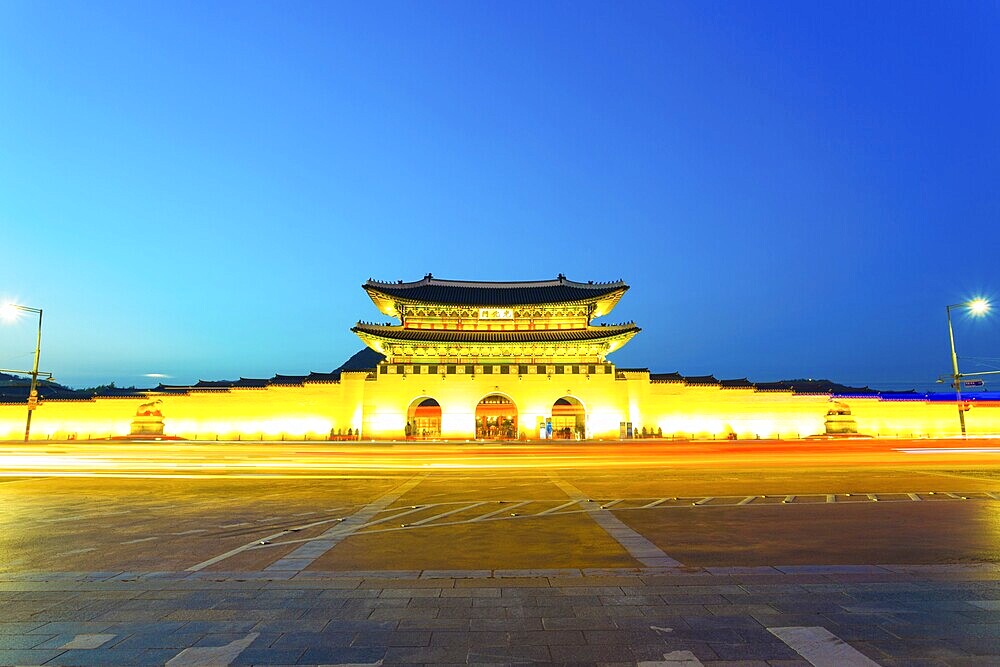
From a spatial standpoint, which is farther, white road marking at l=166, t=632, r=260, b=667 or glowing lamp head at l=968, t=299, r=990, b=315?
glowing lamp head at l=968, t=299, r=990, b=315

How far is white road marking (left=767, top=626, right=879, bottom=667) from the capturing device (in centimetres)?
366

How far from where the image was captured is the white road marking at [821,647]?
3656mm

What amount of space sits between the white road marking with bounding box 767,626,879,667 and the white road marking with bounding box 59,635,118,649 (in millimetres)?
5365

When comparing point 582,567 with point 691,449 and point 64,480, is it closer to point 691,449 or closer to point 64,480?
point 64,480

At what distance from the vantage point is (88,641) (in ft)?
13.6

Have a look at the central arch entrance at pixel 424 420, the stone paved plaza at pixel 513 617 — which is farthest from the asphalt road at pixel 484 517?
the central arch entrance at pixel 424 420

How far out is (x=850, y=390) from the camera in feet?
149

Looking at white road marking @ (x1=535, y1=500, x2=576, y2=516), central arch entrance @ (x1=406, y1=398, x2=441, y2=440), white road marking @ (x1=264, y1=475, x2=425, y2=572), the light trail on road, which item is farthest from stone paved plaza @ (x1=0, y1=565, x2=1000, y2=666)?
central arch entrance @ (x1=406, y1=398, x2=441, y2=440)

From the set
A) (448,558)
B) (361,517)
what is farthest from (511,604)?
(361,517)

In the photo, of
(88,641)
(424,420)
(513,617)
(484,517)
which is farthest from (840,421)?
(88,641)

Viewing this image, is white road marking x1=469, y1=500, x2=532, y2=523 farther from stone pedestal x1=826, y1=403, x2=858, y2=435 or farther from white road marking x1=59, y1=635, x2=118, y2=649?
stone pedestal x1=826, y1=403, x2=858, y2=435

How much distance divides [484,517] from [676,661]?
6.14 meters

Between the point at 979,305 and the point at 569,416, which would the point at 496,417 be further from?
the point at 979,305

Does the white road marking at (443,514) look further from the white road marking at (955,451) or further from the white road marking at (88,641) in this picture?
the white road marking at (955,451)
